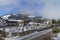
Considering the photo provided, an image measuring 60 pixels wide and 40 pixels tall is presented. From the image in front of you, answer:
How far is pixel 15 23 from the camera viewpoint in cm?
188

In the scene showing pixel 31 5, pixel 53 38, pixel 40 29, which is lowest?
pixel 53 38

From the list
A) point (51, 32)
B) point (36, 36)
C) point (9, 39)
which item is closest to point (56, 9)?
point (51, 32)

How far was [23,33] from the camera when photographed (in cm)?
183

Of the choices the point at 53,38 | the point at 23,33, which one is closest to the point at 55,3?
the point at 53,38

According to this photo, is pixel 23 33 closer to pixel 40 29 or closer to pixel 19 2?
pixel 40 29

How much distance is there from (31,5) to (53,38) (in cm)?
56

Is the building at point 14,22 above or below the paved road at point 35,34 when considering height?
above

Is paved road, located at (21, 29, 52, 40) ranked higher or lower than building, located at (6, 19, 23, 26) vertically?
lower

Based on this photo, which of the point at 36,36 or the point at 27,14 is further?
the point at 27,14

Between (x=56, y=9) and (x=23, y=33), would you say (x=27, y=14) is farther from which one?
(x=56, y=9)

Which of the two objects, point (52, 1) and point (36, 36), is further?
point (52, 1)

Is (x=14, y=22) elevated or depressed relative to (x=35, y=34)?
elevated

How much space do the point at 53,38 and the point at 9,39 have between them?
602mm

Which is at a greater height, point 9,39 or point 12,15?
point 12,15
